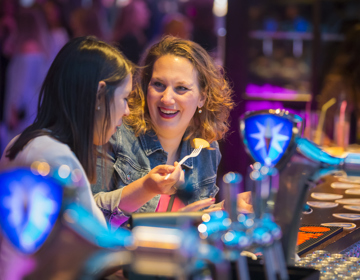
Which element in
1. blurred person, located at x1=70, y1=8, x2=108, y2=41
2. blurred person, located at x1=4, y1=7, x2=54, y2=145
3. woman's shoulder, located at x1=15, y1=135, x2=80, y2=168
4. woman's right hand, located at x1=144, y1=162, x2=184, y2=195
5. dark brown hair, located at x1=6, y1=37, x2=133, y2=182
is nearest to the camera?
woman's shoulder, located at x1=15, y1=135, x2=80, y2=168

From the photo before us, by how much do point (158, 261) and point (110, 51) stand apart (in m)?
0.83

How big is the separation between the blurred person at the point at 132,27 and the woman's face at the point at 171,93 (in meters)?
3.09

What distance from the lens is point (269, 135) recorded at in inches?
36.3

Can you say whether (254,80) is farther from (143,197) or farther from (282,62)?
(143,197)

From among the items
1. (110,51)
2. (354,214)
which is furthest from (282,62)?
(110,51)

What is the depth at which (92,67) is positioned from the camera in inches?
48.9

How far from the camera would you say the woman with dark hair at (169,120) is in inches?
72.1

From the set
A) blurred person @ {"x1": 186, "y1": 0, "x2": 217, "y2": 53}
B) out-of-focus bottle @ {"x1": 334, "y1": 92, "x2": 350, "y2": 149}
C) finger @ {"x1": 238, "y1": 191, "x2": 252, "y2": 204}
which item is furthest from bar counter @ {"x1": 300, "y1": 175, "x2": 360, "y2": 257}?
blurred person @ {"x1": 186, "y1": 0, "x2": 217, "y2": 53}

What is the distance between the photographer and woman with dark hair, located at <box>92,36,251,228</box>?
72.1 inches

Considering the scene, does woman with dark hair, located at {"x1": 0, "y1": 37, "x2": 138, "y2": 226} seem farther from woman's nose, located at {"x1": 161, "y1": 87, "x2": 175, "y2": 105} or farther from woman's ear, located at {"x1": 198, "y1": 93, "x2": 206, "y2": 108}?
woman's ear, located at {"x1": 198, "y1": 93, "x2": 206, "y2": 108}

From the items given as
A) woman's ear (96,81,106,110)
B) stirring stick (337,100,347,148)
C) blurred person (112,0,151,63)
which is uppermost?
blurred person (112,0,151,63)

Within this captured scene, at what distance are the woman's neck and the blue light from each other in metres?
1.03

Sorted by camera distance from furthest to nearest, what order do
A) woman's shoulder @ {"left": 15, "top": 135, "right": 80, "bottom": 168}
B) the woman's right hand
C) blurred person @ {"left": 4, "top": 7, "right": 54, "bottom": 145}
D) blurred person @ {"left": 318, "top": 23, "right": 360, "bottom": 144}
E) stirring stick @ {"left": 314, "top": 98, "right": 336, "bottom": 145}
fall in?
blurred person @ {"left": 4, "top": 7, "right": 54, "bottom": 145}
blurred person @ {"left": 318, "top": 23, "right": 360, "bottom": 144}
stirring stick @ {"left": 314, "top": 98, "right": 336, "bottom": 145}
the woman's right hand
woman's shoulder @ {"left": 15, "top": 135, "right": 80, "bottom": 168}

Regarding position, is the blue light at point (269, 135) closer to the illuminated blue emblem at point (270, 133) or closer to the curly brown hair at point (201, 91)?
the illuminated blue emblem at point (270, 133)
